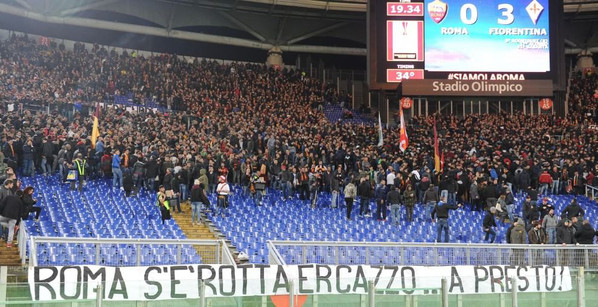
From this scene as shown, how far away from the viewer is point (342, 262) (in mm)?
18141

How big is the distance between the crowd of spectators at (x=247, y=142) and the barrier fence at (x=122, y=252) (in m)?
7.24

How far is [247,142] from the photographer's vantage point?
32438 mm

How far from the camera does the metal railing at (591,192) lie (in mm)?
31495

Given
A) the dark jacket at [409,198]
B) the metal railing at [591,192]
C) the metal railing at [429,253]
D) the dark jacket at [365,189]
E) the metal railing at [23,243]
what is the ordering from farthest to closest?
the metal railing at [591,192], the dark jacket at [365,189], the dark jacket at [409,198], the metal railing at [429,253], the metal railing at [23,243]

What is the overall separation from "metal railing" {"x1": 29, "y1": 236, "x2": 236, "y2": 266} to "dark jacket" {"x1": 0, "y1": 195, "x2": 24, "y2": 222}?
2.19m

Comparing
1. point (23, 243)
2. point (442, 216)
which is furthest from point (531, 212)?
point (23, 243)

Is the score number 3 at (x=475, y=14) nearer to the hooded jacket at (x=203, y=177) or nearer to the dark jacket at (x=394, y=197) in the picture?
the dark jacket at (x=394, y=197)

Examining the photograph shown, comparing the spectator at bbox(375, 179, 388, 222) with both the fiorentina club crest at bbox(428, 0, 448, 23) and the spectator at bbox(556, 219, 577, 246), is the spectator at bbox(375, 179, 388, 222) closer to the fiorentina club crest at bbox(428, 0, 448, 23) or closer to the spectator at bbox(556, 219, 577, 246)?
the spectator at bbox(556, 219, 577, 246)

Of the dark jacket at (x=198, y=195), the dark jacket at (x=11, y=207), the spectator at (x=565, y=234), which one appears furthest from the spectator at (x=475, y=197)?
the dark jacket at (x=11, y=207)

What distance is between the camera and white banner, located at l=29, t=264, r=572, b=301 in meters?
11.4

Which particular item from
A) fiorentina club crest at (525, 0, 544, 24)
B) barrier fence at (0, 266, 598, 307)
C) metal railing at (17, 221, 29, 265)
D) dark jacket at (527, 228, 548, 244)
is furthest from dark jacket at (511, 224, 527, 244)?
fiorentina club crest at (525, 0, 544, 24)

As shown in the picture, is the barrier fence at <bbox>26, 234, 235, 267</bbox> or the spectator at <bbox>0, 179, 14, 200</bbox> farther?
the spectator at <bbox>0, 179, 14, 200</bbox>

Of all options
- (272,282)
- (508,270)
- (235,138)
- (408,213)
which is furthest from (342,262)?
(235,138)

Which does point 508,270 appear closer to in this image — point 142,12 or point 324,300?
point 324,300
